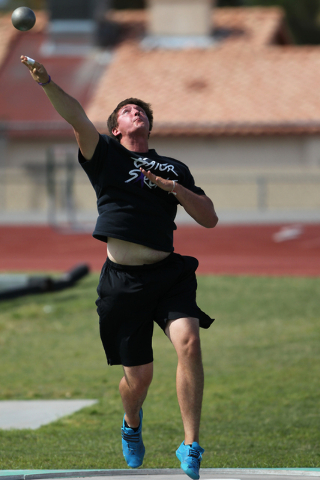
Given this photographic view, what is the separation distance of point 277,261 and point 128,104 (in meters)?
14.3

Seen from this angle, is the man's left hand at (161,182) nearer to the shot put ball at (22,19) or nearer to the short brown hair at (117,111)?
the short brown hair at (117,111)

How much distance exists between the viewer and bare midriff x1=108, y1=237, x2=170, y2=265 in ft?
14.9

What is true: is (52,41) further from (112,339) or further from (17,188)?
(112,339)

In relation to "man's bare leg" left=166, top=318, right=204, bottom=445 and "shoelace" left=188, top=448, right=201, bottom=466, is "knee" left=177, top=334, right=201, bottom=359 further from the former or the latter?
"shoelace" left=188, top=448, right=201, bottom=466

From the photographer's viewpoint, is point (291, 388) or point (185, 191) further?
point (291, 388)

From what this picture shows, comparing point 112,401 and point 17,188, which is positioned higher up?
point 17,188

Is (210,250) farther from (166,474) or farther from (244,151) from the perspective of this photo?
(166,474)

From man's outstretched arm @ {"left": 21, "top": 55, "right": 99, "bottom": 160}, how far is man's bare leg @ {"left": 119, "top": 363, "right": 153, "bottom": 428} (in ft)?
4.59

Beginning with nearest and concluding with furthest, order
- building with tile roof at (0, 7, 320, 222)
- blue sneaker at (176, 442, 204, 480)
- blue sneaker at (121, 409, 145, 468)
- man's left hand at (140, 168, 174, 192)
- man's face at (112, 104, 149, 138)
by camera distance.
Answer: blue sneaker at (176, 442, 204, 480) → man's left hand at (140, 168, 174, 192) → man's face at (112, 104, 149, 138) → blue sneaker at (121, 409, 145, 468) → building with tile roof at (0, 7, 320, 222)

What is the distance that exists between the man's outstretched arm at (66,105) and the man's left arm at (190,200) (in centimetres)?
37

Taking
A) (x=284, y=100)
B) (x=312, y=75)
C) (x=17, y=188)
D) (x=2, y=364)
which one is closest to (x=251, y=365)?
(x=2, y=364)

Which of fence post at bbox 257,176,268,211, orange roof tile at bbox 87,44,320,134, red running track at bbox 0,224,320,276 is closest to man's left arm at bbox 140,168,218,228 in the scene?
red running track at bbox 0,224,320,276

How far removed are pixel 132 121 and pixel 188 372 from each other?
1.53m

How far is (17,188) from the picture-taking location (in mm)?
28031
